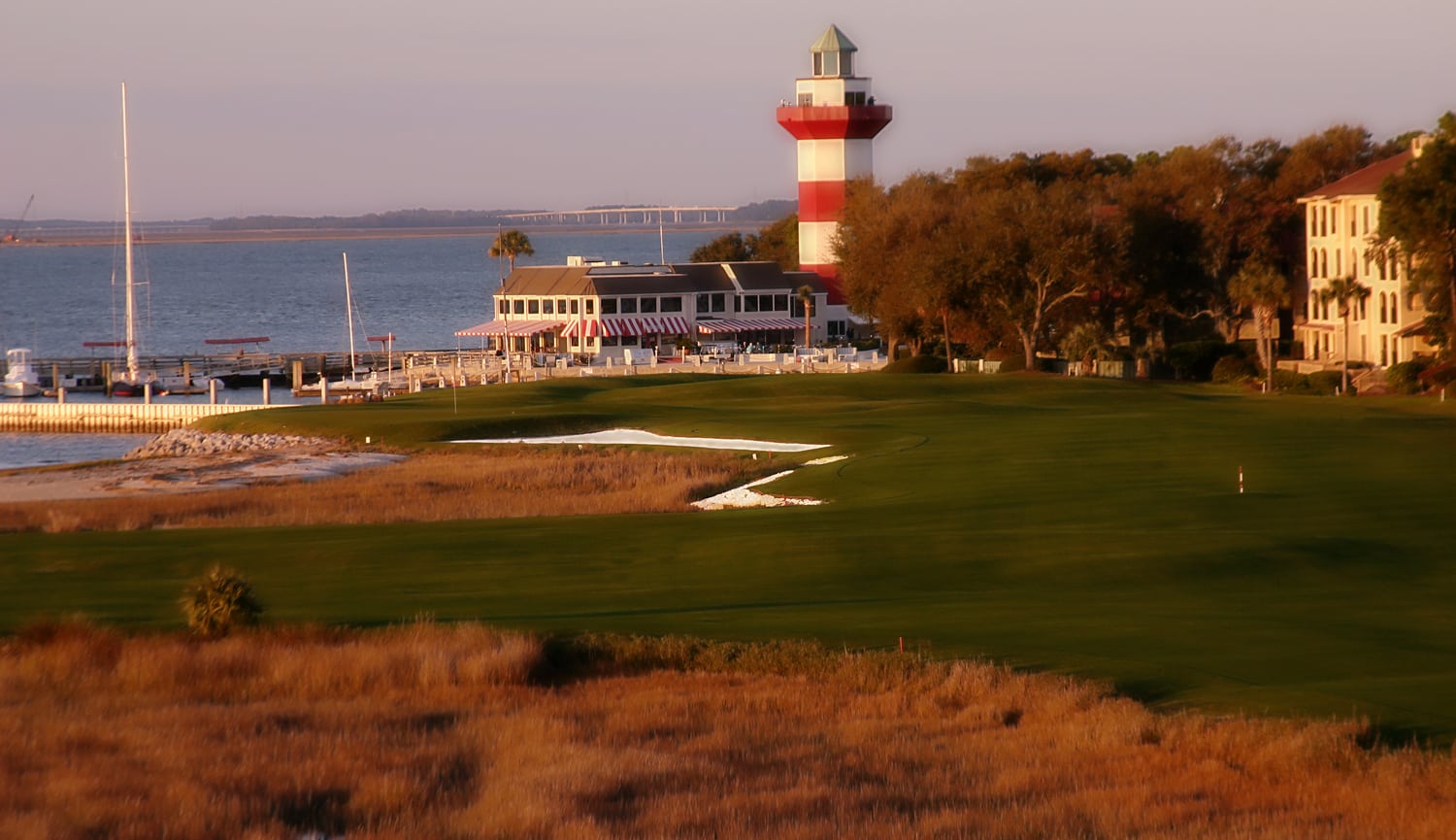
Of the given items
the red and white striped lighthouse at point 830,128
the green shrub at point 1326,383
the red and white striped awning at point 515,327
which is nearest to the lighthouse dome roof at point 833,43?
the red and white striped lighthouse at point 830,128

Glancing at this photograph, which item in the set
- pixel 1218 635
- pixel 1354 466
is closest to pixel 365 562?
pixel 1218 635

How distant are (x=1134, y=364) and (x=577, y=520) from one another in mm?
48494

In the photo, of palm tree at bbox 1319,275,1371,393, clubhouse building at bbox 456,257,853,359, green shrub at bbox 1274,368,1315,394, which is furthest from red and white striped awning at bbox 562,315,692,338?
green shrub at bbox 1274,368,1315,394

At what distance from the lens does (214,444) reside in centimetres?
4991

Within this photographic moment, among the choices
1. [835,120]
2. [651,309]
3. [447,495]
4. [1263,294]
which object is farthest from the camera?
[835,120]

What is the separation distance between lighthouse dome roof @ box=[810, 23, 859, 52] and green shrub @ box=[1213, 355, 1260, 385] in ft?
101

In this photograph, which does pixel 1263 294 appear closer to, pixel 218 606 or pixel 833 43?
pixel 833 43

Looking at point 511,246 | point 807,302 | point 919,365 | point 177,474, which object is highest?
point 511,246

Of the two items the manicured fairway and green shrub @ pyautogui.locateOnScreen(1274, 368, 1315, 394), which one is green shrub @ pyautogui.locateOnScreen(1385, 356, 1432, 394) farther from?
the manicured fairway

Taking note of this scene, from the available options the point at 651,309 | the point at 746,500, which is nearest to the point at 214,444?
the point at 746,500

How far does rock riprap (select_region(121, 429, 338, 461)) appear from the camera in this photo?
1901 inches

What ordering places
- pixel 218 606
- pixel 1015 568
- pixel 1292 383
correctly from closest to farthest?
pixel 218 606, pixel 1015 568, pixel 1292 383

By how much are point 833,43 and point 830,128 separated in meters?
5.17

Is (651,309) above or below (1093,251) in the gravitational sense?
below
